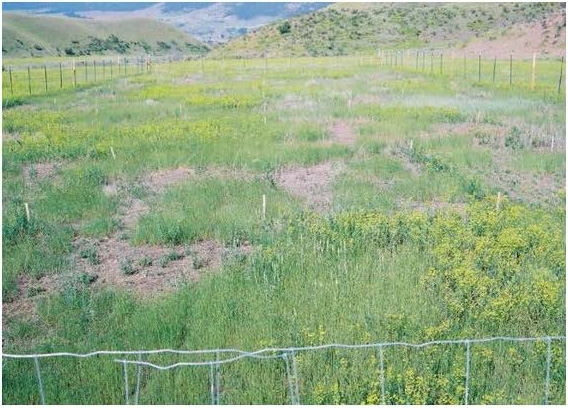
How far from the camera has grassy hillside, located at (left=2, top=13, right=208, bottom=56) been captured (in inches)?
3748

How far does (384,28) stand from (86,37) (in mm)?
59840

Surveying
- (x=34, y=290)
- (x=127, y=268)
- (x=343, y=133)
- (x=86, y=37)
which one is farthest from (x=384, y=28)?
(x=34, y=290)

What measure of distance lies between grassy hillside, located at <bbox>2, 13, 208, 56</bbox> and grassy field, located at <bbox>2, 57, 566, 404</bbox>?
274 feet

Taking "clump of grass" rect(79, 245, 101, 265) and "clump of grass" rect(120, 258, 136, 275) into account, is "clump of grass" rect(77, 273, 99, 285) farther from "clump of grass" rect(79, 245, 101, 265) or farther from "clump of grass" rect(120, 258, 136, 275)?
"clump of grass" rect(79, 245, 101, 265)

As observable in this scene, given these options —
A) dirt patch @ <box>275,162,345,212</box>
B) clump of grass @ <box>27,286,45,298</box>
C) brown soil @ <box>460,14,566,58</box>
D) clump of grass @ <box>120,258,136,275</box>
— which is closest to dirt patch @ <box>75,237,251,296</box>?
clump of grass @ <box>120,258,136,275</box>

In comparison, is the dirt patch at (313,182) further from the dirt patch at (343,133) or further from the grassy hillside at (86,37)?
the grassy hillside at (86,37)

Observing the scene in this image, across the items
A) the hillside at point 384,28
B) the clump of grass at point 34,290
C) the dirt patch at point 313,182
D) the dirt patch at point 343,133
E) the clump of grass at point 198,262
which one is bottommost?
the clump of grass at point 34,290

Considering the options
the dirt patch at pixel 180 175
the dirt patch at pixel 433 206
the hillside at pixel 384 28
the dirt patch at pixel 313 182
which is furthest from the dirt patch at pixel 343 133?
the hillside at pixel 384 28

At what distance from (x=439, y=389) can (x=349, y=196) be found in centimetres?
691

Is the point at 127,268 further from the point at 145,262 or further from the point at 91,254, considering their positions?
the point at 91,254

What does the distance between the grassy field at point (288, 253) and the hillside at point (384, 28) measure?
2095 inches

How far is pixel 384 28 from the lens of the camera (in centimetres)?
8000

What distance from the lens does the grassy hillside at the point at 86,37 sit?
9519 centimetres

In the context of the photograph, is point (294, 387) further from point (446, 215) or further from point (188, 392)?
point (446, 215)
